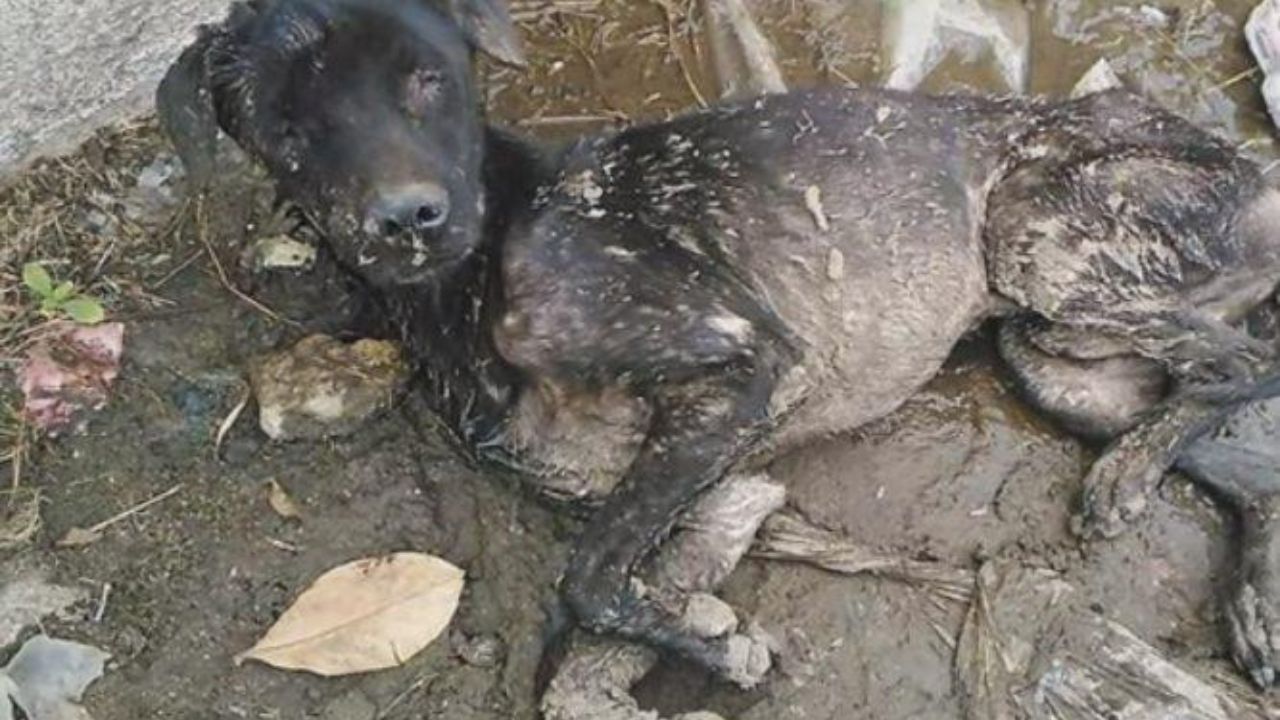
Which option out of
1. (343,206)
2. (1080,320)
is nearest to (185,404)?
(343,206)

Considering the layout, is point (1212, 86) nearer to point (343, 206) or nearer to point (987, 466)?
point (987, 466)

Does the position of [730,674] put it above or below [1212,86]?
below

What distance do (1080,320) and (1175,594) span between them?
2.35ft

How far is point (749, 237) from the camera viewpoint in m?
4.91

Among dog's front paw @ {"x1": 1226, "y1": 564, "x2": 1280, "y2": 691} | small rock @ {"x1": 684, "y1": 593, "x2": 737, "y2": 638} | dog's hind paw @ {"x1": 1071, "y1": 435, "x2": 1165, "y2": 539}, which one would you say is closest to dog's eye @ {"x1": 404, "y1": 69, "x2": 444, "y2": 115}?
small rock @ {"x1": 684, "y1": 593, "x2": 737, "y2": 638}

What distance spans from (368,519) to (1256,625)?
2.16m

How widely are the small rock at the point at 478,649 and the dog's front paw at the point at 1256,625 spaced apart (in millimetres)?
1752

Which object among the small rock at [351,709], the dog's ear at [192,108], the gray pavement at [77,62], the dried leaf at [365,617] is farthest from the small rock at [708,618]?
the gray pavement at [77,62]

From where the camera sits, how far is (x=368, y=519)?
5055mm

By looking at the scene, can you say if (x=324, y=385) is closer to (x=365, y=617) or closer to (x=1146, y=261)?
(x=365, y=617)

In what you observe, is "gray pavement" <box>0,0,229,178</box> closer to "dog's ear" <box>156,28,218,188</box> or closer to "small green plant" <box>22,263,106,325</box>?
"small green plant" <box>22,263,106,325</box>

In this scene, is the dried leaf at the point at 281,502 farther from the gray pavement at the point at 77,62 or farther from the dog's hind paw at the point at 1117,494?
the dog's hind paw at the point at 1117,494

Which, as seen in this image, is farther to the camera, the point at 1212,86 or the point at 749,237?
the point at 1212,86

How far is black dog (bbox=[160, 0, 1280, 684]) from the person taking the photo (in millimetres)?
4547
